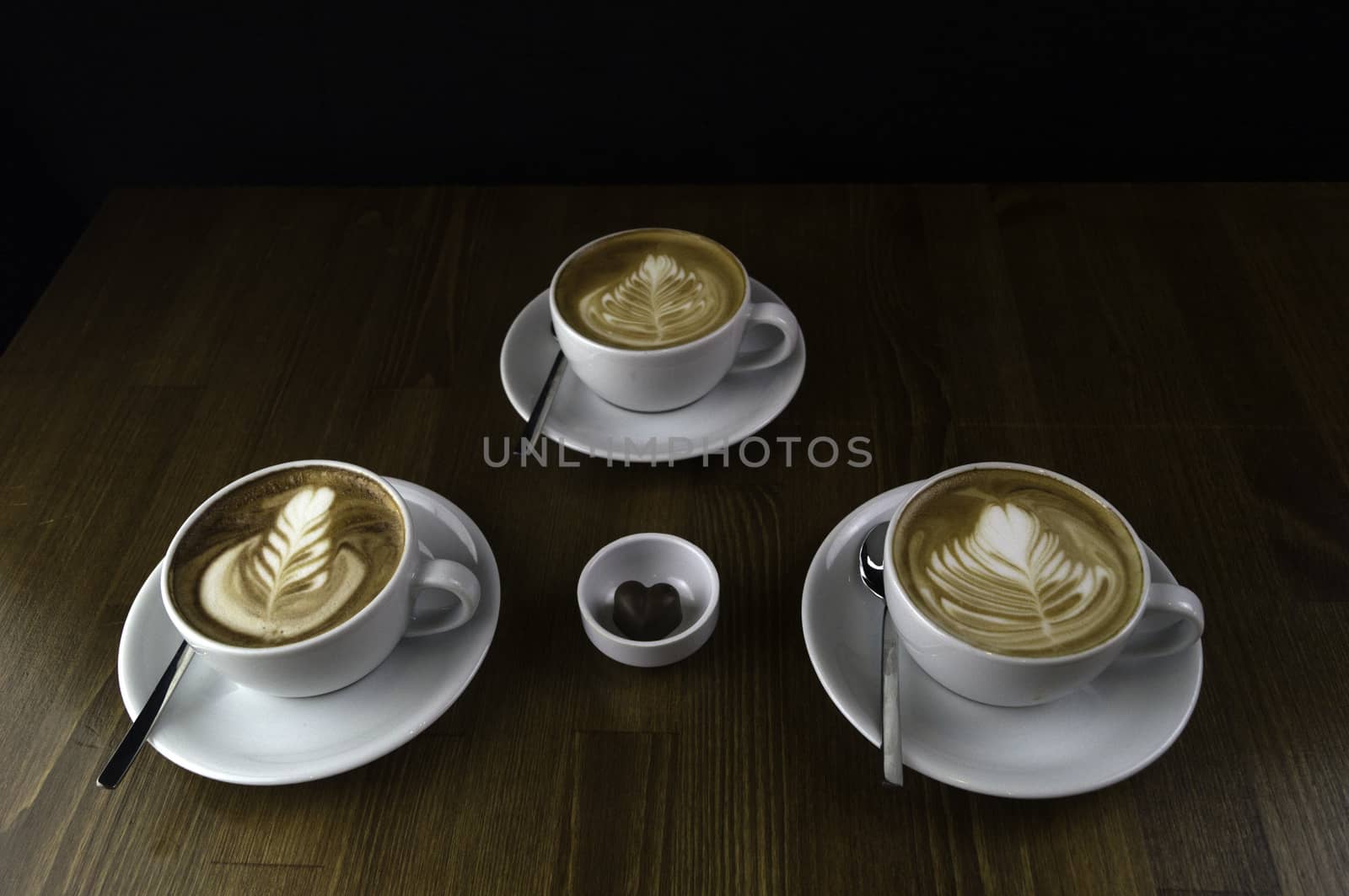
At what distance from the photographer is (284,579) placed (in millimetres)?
726

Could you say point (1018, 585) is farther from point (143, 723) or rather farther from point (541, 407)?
point (143, 723)

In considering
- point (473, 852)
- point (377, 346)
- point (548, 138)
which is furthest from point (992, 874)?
point (548, 138)

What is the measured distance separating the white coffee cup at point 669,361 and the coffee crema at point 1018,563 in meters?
0.24

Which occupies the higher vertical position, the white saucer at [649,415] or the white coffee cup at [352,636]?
the white coffee cup at [352,636]

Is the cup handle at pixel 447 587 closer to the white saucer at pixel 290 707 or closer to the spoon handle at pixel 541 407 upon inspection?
the white saucer at pixel 290 707

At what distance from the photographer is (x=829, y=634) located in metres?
0.75

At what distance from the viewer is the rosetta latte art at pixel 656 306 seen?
92cm

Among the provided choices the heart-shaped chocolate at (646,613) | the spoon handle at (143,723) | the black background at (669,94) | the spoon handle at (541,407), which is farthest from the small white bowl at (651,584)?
the black background at (669,94)

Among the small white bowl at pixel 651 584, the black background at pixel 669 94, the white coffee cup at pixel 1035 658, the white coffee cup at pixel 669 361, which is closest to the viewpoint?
the white coffee cup at pixel 1035 658

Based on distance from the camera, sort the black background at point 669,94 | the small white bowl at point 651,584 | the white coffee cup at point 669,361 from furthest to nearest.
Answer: the black background at point 669,94 → the white coffee cup at point 669,361 → the small white bowl at point 651,584

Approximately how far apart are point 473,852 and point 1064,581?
434mm

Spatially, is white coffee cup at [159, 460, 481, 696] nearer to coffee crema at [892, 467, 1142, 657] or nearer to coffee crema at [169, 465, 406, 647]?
coffee crema at [169, 465, 406, 647]

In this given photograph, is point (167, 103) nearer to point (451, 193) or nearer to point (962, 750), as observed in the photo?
point (451, 193)

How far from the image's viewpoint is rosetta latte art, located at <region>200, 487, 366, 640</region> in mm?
700
